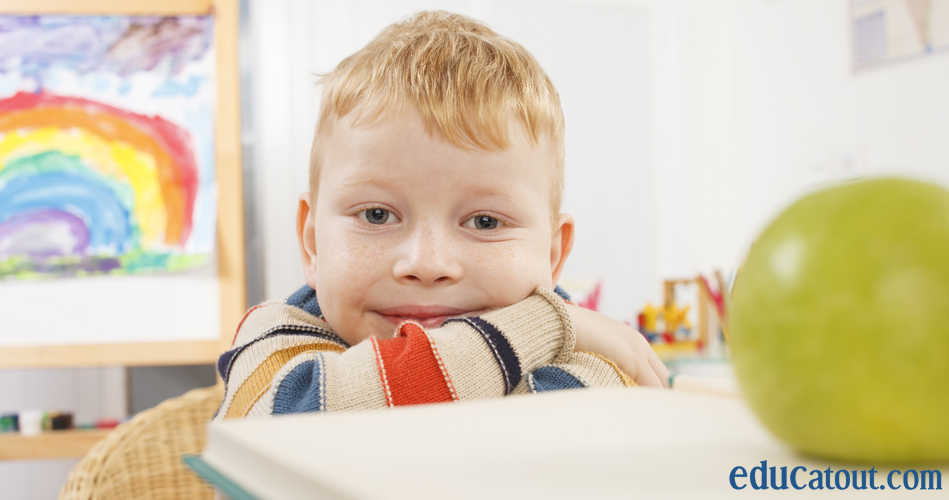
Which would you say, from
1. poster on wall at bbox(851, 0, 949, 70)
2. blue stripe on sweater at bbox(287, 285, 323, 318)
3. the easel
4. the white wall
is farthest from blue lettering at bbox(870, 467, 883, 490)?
poster on wall at bbox(851, 0, 949, 70)

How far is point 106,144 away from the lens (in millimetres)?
1856

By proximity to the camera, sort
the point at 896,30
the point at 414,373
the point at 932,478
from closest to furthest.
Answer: the point at 932,478
the point at 414,373
the point at 896,30

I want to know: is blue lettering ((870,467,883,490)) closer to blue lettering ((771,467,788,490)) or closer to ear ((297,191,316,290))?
blue lettering ((771,467,788,490))

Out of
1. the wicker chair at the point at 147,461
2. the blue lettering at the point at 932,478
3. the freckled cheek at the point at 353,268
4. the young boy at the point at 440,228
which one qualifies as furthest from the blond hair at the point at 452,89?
the blue lettering at the point at 932,478

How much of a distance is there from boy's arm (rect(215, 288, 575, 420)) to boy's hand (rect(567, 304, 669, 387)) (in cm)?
5

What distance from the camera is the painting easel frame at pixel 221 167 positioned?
1794 mm

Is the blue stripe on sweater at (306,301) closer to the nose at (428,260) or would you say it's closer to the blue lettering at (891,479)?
the nose at (428,260)

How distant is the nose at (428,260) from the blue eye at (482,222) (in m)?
0.04

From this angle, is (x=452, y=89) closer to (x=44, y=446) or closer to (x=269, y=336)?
(x=269, y=336)

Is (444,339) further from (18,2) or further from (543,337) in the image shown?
(18,2)

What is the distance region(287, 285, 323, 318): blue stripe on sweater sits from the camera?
76 centimetres

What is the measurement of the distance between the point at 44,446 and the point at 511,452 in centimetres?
186

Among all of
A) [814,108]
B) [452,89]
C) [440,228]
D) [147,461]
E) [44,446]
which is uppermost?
[814,108]

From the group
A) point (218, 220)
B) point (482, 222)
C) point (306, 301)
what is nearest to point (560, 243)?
point (482, 222)
